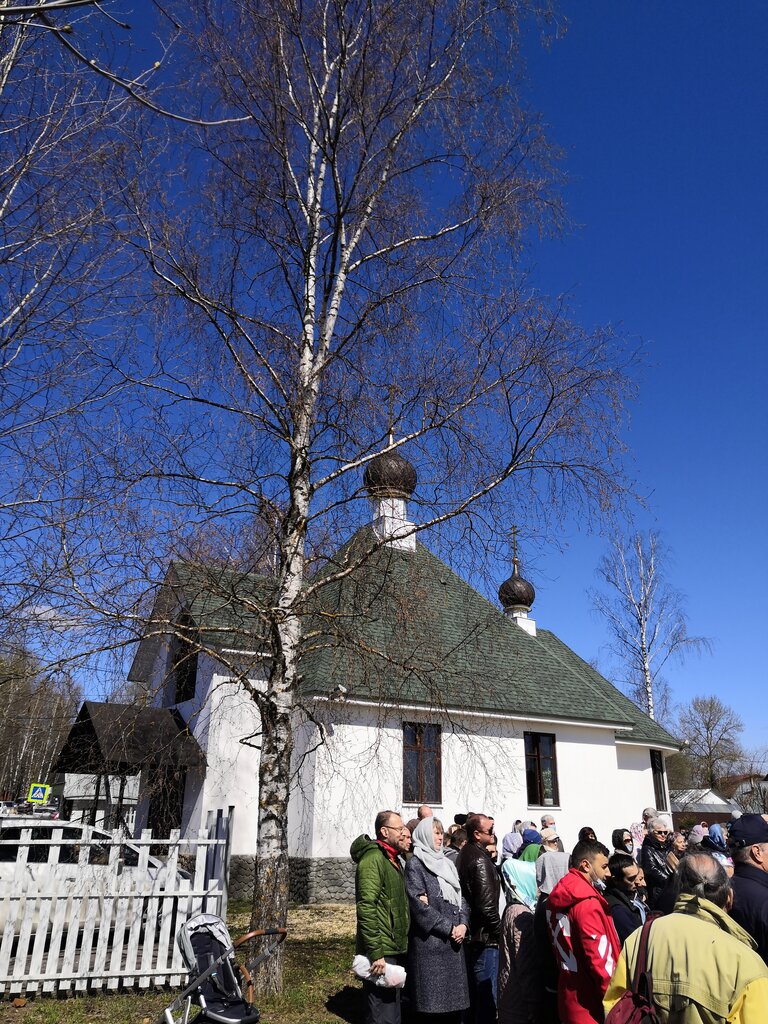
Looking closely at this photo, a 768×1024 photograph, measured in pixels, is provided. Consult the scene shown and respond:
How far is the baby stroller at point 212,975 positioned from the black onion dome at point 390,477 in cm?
431

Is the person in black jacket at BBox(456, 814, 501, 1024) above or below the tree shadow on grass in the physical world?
above

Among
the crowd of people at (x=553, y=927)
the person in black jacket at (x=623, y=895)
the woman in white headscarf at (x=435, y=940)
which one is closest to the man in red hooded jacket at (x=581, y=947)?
the crowd of people at (x=553, y=927)

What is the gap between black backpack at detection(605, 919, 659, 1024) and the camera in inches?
108

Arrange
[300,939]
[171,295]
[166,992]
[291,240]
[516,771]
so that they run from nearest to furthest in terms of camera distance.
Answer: [166,992], [171,295], [291,240], [300,939], [516,771]

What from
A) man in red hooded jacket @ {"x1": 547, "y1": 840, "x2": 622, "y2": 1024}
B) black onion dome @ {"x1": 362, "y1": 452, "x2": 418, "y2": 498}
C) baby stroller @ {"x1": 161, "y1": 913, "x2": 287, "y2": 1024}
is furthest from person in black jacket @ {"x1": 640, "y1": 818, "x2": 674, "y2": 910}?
black onion dome @ {"x1": 362, "y1": 452, "x2": 418, "y2": 498}

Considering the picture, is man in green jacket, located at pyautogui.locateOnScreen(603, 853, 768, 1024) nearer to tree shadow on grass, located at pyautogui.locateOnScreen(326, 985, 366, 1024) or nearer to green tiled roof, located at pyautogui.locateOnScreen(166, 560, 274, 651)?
tree shadow on grass, located at pyautogui.locateOnScreen(326, 985, 366, 1024)

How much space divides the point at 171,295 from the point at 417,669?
4.89 metres

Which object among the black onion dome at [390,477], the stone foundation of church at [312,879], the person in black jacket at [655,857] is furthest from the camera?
the stone foundation of church at [312,879]

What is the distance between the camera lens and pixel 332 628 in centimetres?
813

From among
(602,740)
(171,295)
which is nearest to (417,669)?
(171,295)

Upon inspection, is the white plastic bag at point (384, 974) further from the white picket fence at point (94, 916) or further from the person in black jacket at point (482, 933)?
the white picket fence at point (94, 916)

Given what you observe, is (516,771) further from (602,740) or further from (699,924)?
(699,924)

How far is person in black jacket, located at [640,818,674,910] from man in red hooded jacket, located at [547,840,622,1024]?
3.87 metres

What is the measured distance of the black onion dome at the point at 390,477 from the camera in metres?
8.23
